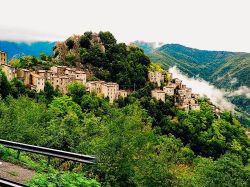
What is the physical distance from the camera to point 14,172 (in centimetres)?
1311

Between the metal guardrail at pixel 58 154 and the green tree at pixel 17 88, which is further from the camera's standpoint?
the green tree at pixel 17 88

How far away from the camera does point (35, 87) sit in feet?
257

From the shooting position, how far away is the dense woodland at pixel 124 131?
29.4 meters

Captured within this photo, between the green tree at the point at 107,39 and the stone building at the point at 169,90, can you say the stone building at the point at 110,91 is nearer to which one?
the stone building at the point at 169,90

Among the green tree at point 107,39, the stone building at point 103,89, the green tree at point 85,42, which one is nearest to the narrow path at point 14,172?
the stone building at point 103,89

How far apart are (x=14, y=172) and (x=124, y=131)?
877 inches

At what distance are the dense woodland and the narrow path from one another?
19.7 inches

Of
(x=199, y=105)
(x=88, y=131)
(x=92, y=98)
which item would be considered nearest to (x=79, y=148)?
(x=88, y=131)

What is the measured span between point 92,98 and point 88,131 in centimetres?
3401

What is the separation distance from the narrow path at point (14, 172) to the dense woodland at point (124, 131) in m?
0.50

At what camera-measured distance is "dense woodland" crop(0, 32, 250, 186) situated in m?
29.4

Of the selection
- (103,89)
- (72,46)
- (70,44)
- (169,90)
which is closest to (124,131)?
(103,89)

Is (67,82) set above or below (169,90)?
above

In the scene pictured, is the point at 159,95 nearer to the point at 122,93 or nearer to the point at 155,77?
the point at 122,93
